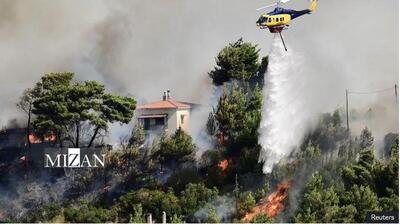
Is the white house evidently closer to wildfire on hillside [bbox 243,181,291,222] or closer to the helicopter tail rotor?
wildfire on hillside [bbox 243,181,291,222]

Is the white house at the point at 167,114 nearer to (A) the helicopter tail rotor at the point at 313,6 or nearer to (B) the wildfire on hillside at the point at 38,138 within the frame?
(B) the wildfire on hillside at the point at 38,138

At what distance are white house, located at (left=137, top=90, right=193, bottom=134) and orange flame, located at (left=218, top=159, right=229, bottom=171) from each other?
0.82 m

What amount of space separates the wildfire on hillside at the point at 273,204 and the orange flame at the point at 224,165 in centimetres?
88

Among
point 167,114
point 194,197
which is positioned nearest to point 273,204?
point 194,197

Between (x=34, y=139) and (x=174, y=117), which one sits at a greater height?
(x=174, y=117)

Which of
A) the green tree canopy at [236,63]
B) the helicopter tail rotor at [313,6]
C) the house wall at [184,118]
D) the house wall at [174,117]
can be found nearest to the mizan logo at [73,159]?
the house wall at [174,117]

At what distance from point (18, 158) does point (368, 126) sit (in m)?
6.15

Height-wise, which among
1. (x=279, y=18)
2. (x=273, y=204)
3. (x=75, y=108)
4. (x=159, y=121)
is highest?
(x=279, y=18)

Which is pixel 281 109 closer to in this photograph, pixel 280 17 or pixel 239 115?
pixel 239 115

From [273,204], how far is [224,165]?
1.10 m

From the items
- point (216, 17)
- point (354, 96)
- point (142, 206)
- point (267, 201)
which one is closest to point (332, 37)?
point (354, 96)

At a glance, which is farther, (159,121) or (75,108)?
(159,121)

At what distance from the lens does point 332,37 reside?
1512cm

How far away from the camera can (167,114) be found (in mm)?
15500
